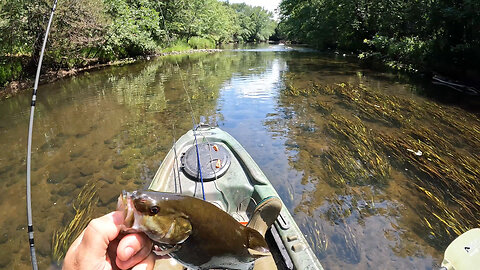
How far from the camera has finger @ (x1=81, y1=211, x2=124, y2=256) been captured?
1080 millimetres

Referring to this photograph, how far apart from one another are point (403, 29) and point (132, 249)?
2391 centimetres

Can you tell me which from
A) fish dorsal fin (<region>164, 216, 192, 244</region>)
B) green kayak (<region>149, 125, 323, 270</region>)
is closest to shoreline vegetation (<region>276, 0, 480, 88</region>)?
green kayak (<region>149, 125, 323, 270</region>)

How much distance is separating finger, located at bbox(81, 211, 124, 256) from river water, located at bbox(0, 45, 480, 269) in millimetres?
3430

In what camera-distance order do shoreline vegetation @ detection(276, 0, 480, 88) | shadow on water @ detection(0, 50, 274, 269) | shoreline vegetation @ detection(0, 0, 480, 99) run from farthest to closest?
shoreline vegetation @ detection(0, 0, 480, 99)
shoreline vegetation @ detection(276, 0, 480, 88)
shadow on water @ detection(0, 50, 274, 269)

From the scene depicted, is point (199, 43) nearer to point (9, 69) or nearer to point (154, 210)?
point (9, 69)

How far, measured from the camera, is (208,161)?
405 cm

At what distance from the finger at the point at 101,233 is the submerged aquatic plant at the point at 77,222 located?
11.7ft

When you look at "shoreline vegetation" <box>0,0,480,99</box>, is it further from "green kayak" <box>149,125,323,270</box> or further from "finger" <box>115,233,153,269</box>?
"finger" <box>115,233,153,269</box>

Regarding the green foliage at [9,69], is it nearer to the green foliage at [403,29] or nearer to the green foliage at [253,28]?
the green foliage at [403,29]

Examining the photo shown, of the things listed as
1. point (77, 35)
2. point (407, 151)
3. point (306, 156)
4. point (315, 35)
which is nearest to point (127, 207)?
point (306, 156)

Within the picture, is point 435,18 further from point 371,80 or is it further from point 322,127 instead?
point 322,127

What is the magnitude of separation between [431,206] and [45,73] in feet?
60.5

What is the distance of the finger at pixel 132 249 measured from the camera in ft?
3.62

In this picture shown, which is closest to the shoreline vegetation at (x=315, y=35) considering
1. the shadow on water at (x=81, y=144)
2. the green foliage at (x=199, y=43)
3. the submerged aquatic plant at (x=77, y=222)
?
the shadow on water at (x=81, y=144)
